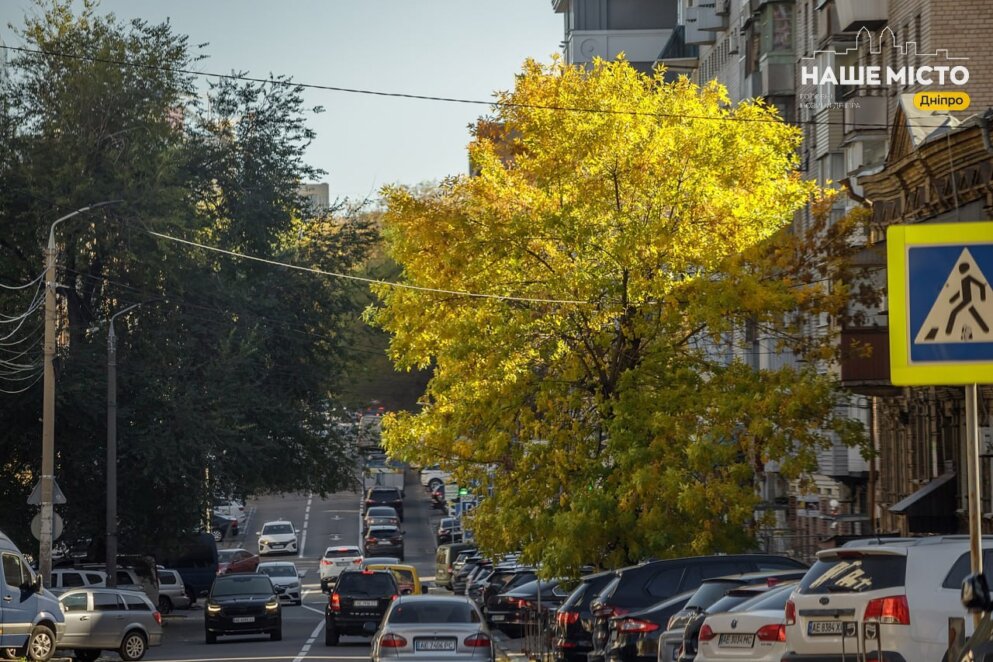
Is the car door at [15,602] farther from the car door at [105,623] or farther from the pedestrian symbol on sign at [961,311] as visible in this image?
the pedestrian symbol on sign at [961,311]

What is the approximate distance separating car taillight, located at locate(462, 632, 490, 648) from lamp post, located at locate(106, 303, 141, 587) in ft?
67.3

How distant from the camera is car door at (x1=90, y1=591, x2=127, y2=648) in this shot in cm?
3447

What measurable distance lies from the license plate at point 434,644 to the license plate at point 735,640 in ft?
26.1

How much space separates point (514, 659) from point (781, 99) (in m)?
24.8

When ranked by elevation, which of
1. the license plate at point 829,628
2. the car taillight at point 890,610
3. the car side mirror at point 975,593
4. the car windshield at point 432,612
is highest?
the car side mirror at point 975,593

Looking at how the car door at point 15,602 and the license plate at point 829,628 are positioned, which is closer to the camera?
the license plate at point 829,628

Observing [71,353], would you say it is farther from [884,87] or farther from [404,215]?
[884,87]

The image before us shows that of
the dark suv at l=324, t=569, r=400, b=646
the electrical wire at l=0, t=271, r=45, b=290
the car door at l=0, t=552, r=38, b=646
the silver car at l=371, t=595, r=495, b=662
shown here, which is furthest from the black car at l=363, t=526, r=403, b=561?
the silver car at l=371, t=595, r=495, b=662

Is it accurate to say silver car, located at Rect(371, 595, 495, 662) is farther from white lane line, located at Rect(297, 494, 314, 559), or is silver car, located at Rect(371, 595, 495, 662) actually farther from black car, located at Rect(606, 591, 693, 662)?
white lane line, located at Rect(297, 494, 314, 559)

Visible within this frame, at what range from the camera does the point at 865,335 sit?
32.8 metres

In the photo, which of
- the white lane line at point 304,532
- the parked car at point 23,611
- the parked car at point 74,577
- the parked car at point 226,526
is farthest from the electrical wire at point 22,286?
the parked car at point 226,526

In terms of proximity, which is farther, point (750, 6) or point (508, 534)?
point (750, 6)

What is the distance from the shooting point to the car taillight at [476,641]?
82.1ft

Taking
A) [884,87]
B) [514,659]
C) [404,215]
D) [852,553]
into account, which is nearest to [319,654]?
[514,659]
